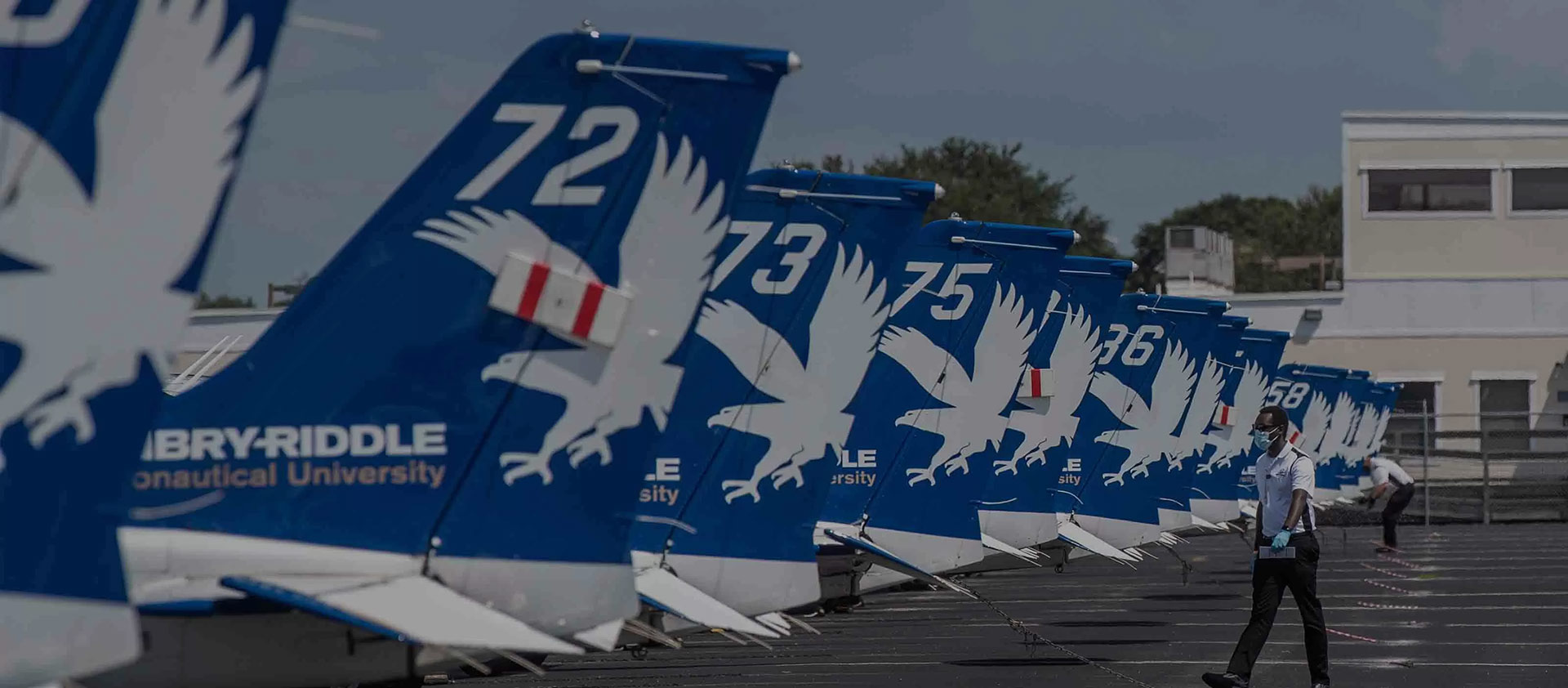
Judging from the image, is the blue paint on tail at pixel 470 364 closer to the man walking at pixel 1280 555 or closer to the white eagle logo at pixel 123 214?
the white eagle logo at pixel 123 214

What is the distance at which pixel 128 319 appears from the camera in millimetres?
6148

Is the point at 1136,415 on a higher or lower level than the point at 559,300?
lower

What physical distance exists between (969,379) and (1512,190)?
136 feet

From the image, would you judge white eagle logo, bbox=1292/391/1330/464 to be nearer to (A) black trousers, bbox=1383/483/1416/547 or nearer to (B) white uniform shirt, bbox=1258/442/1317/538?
(A) black trousers, bbox=1383/483/1416/547

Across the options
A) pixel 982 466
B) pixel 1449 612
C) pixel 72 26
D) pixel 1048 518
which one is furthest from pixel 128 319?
pixel 1449 612

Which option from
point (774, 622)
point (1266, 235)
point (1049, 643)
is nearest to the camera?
point (774, 622)

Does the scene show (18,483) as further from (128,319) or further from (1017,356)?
(1017,356)

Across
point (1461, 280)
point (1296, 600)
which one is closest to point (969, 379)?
point (1296, 600)

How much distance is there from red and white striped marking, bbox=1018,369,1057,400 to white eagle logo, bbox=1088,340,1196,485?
257 centimetres

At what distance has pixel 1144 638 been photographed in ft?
66.3

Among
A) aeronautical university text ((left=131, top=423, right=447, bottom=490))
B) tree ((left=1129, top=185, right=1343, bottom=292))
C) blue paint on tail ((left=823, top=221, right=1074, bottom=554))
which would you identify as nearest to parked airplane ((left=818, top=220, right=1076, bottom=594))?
blue paint on tail ((left=823, top=221, right=1074, bottom=554))

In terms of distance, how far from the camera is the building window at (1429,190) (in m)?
54.9

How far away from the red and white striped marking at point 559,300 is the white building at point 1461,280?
1846 inches

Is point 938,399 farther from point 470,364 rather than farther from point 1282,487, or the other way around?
point 470,364
